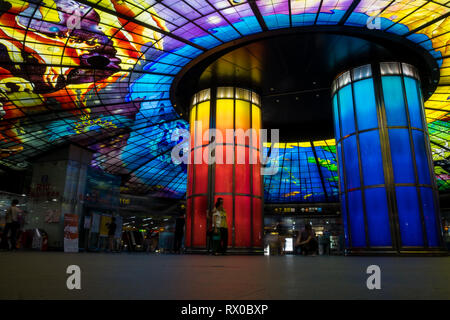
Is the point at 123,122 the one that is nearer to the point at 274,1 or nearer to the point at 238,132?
the point at 238,132

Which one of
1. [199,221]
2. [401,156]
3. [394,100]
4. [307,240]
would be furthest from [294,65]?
[199,221]

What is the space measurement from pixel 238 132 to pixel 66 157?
15889mm

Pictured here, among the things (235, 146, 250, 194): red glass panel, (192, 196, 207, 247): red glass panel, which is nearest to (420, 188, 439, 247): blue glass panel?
(235, 146, 250, 194): red glass panel

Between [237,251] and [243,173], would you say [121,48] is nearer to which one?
[243,173]

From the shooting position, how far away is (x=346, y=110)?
17.3 m

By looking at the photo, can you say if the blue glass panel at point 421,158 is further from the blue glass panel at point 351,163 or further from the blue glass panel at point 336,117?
the blue glass panel at point 336,117

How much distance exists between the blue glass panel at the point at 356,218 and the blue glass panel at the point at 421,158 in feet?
9.05

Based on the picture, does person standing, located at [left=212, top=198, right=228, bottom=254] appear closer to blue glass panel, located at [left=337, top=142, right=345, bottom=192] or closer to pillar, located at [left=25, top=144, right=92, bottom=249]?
blue glass panel, located at [left=337, top=142, right=345, bottom=192]

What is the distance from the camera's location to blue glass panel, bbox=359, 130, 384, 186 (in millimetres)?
15508

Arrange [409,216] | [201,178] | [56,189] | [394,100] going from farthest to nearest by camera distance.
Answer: [56,189] → [201,178] → [394,100] → [409,216]

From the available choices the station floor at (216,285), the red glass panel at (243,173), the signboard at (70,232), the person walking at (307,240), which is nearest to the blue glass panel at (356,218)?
the person walking at (307,240)

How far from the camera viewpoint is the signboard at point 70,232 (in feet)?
64.5

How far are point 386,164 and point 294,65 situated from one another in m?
6.93
